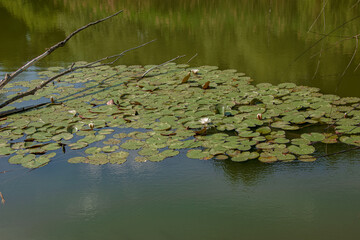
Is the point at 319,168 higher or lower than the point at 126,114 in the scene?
lower

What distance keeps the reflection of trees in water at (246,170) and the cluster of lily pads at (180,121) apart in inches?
2.1

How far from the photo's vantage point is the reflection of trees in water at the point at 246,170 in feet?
7.31

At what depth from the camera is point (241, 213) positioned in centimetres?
194

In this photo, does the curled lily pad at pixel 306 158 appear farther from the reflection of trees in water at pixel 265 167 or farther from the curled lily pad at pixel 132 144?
the curled lily pad at pixel 132 144

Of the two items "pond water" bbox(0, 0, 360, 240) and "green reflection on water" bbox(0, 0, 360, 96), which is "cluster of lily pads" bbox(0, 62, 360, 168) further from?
"green reflection on water" bbox(0, 0, 360, 96)

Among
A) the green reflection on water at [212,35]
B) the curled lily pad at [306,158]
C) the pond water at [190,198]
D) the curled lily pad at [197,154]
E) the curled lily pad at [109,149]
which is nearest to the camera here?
the pond water at [190,198]

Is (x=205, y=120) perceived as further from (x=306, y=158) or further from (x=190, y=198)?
(x=190, y=198)

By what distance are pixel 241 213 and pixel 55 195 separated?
997 millimetres

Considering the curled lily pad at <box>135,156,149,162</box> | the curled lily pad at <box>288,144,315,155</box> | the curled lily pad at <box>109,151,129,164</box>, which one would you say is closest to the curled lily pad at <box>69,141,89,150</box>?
the curled lily pad at <box>109,151,129,164</box>

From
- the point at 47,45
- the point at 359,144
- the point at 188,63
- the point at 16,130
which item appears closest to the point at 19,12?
the point at 47,45

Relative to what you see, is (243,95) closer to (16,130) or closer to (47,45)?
(16,130)

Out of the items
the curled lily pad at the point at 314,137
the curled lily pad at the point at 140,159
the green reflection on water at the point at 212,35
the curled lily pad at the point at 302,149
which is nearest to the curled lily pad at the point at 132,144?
the curled lily pad at the point at 140,159

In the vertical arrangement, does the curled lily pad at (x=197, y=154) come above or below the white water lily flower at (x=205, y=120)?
below

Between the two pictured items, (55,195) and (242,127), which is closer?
(55,195)
